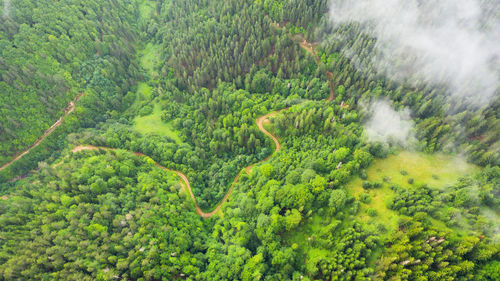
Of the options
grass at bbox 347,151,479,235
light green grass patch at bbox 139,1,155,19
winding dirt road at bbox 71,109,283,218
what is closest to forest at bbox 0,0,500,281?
grass at bbox 347,151,479,235

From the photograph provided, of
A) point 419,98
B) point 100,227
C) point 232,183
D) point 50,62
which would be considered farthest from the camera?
point 50,62

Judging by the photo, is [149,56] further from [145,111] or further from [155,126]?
[155,126]

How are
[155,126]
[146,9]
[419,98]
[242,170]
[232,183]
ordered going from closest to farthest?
1. [419,98]
2. [232,183]
3. [242,170]
4. [155,126]
5. [146,9]

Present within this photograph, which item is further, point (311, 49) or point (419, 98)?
point (311, 49)

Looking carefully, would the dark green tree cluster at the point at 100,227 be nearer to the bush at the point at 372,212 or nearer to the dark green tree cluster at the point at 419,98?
the bush at the point at 372,212

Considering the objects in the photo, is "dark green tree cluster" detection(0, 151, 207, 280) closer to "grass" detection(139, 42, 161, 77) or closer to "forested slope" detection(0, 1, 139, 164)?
"forested slope" detection(0, 1, 139, 164)

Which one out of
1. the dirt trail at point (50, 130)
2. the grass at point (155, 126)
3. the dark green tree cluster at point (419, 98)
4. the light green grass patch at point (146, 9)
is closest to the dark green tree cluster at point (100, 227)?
the grass at point (155, 126)

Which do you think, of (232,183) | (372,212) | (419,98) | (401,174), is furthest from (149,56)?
(401,174)
